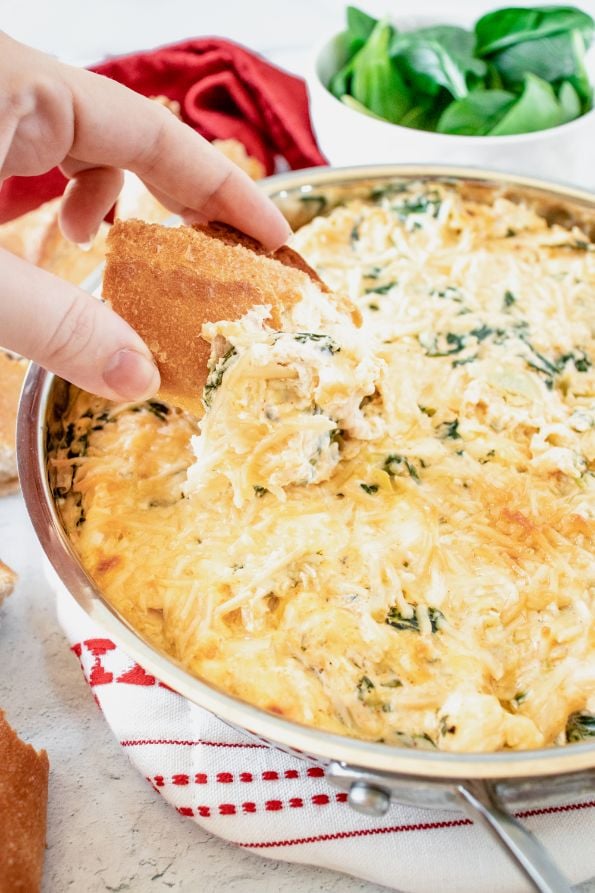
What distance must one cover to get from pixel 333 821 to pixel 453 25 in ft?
10.7

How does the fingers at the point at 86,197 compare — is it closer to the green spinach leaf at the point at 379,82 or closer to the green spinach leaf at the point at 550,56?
the green spinach leaf at the point at 379,82

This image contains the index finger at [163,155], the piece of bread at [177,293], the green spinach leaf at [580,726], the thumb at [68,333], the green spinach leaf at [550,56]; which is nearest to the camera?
the thumb at [68,333]

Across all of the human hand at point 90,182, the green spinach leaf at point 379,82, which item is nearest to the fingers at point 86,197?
the human hand at point 90,182

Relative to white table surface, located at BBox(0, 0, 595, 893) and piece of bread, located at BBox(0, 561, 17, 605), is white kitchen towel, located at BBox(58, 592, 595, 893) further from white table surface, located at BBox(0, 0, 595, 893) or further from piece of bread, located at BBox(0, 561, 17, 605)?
piece of bread, located at BBox(0, 561, 17, 605)

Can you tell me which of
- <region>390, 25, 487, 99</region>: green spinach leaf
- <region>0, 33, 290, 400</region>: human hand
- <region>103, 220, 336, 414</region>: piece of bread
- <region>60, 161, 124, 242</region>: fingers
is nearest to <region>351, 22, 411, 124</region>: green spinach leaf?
<region>390, 25, 487, 99</region>: green spinach leaf

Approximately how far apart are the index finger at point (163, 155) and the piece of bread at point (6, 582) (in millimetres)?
1168

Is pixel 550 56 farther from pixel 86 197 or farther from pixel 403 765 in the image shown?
pixel 403 765

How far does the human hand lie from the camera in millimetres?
1864

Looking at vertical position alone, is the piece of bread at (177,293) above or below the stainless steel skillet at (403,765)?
above

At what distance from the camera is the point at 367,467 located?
7.71ft

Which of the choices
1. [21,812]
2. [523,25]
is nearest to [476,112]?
[523,25]

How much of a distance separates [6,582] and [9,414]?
654mm

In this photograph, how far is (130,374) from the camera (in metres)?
2.04

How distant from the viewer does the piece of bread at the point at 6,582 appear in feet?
8.55
